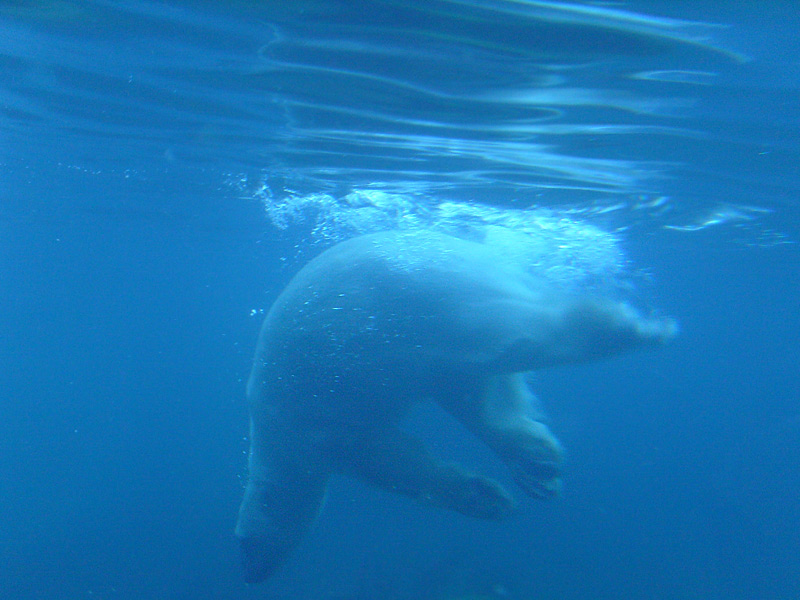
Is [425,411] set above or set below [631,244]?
below

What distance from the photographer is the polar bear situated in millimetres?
5730

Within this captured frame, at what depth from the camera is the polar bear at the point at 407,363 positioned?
18.8 ft

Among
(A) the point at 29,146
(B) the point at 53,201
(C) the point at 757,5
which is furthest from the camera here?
(B) the point at 53,201

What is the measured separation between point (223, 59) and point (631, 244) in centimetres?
1626

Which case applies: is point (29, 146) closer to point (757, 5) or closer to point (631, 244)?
point (757, 5)

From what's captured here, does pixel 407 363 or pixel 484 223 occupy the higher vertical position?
pixel 484 223

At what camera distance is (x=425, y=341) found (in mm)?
5891

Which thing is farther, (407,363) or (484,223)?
(484,223)

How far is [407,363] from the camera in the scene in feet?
19.4

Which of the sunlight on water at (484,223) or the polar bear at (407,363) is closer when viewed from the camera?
the polar bear at (407,363)

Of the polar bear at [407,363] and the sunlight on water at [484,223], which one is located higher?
the sunlight on water at [484,223]

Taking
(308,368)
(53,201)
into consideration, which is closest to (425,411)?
(308,368)

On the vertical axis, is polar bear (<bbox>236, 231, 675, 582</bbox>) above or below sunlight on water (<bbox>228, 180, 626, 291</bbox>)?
below

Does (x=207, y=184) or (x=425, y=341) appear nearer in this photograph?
(x=425, y=341)
